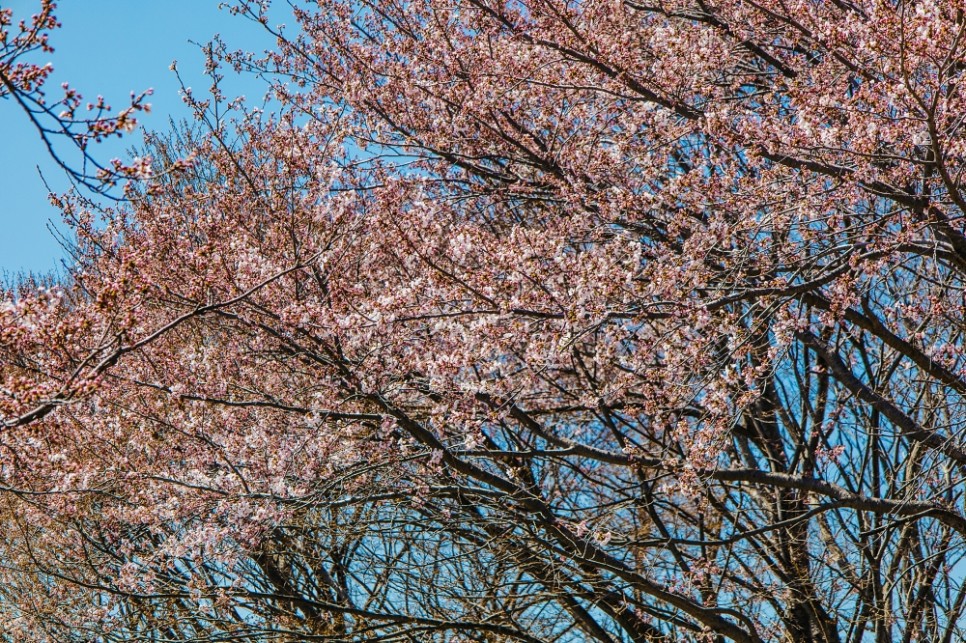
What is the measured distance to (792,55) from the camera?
346 inches

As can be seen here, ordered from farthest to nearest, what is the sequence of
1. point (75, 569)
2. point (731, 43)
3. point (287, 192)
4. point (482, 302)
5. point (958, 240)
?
point (75, 569) → point (287, 192) → point (731, 43) → point (482, 302) → point (958, 240)

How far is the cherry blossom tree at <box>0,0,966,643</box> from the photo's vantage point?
6684 millimetres

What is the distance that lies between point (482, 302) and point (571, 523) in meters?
2.29

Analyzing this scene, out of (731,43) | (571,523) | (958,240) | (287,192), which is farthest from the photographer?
(287,192)

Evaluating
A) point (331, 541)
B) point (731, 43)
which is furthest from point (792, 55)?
point (331, 541)

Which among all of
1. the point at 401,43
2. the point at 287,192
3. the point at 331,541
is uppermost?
the point at 401,43

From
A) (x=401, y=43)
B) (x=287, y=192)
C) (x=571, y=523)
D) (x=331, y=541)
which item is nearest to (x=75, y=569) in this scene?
(x=331, y=541)

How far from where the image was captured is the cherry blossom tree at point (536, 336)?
6.68m

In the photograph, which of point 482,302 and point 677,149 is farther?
point 677,149

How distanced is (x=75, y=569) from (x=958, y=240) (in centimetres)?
1020

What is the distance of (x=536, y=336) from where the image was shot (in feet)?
22.1

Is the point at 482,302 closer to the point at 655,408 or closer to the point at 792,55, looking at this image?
the point at 655,408

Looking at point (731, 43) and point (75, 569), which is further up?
point (731, 43)

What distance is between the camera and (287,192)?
368 inches
